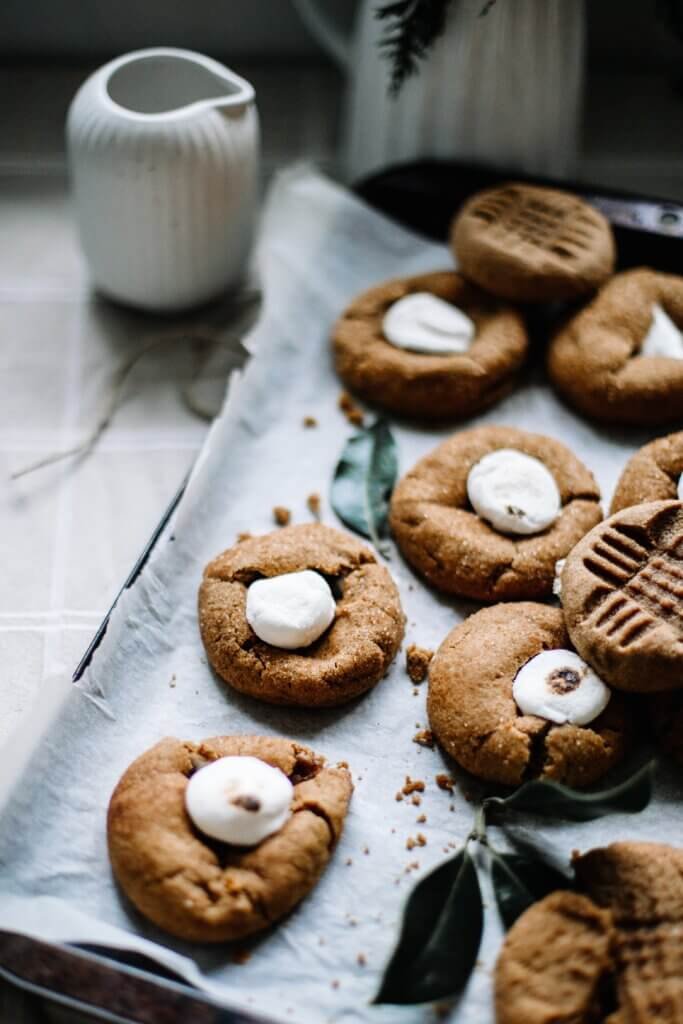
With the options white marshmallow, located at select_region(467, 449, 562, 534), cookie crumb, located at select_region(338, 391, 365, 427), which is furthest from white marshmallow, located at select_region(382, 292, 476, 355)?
white marshmallow, located at select_region(467, 449, 562, 534)

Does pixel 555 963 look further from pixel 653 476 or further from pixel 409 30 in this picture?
pixel 409 30

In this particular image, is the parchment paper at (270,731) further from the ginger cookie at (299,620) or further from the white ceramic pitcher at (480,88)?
the white ceramic pitcher at (480,88)

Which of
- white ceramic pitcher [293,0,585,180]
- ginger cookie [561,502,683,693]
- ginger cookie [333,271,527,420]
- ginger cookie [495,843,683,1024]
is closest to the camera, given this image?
ginger cookie [495,843,683,1024]

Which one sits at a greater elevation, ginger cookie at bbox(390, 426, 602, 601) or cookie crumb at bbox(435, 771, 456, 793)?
ginger cookie at bbox(390, 426, 602, 601)

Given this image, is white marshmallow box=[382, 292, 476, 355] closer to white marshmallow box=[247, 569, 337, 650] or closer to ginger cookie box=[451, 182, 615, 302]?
ginger cookie box=[451, 182, 615, 302]

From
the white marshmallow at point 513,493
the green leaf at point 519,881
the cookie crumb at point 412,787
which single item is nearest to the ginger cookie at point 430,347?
the white marshmallow at point 513,493

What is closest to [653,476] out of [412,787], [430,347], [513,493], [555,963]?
[513,493]
